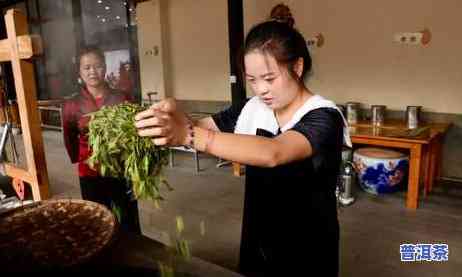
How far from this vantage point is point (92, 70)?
1.86 m

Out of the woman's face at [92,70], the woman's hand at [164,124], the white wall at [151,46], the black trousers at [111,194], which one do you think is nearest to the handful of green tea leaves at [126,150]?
A: the woman's hand at [164,124]

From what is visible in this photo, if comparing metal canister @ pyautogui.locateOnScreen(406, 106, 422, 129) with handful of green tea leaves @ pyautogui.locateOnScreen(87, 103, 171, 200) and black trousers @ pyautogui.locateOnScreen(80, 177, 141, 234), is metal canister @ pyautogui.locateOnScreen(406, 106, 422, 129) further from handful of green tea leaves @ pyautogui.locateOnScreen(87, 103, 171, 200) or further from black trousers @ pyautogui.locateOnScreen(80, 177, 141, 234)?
handful of green tea leaves @ pyautogui.locateOnScreen(87, 103, 171, 200)

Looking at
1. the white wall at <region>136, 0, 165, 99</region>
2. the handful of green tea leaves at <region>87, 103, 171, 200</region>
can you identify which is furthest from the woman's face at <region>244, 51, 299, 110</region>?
the white wall at <region>136, 0, 165, 99</region>

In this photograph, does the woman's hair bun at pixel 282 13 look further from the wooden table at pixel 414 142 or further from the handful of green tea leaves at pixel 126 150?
the handful of green tea leaves at pixel 126 150

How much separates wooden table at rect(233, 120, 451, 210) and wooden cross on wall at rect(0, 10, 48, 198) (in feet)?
9.43

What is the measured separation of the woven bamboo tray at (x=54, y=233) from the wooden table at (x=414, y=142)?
115 inches

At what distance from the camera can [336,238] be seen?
4.38ft

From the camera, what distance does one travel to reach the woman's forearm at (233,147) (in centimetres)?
98

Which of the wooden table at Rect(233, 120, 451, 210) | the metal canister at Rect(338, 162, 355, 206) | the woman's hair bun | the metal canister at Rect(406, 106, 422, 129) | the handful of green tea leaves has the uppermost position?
the woman's hair bun

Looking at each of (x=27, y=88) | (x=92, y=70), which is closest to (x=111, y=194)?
(x=92, y=70)

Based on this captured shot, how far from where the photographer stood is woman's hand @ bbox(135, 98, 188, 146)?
0.93m

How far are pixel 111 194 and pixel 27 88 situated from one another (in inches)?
36.4

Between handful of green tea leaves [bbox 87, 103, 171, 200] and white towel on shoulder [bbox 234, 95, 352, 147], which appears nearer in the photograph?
handful of green tea leaves [bbox 87, 103, 171, 200]

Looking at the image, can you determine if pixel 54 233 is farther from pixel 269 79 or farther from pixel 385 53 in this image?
pixel 385 53
